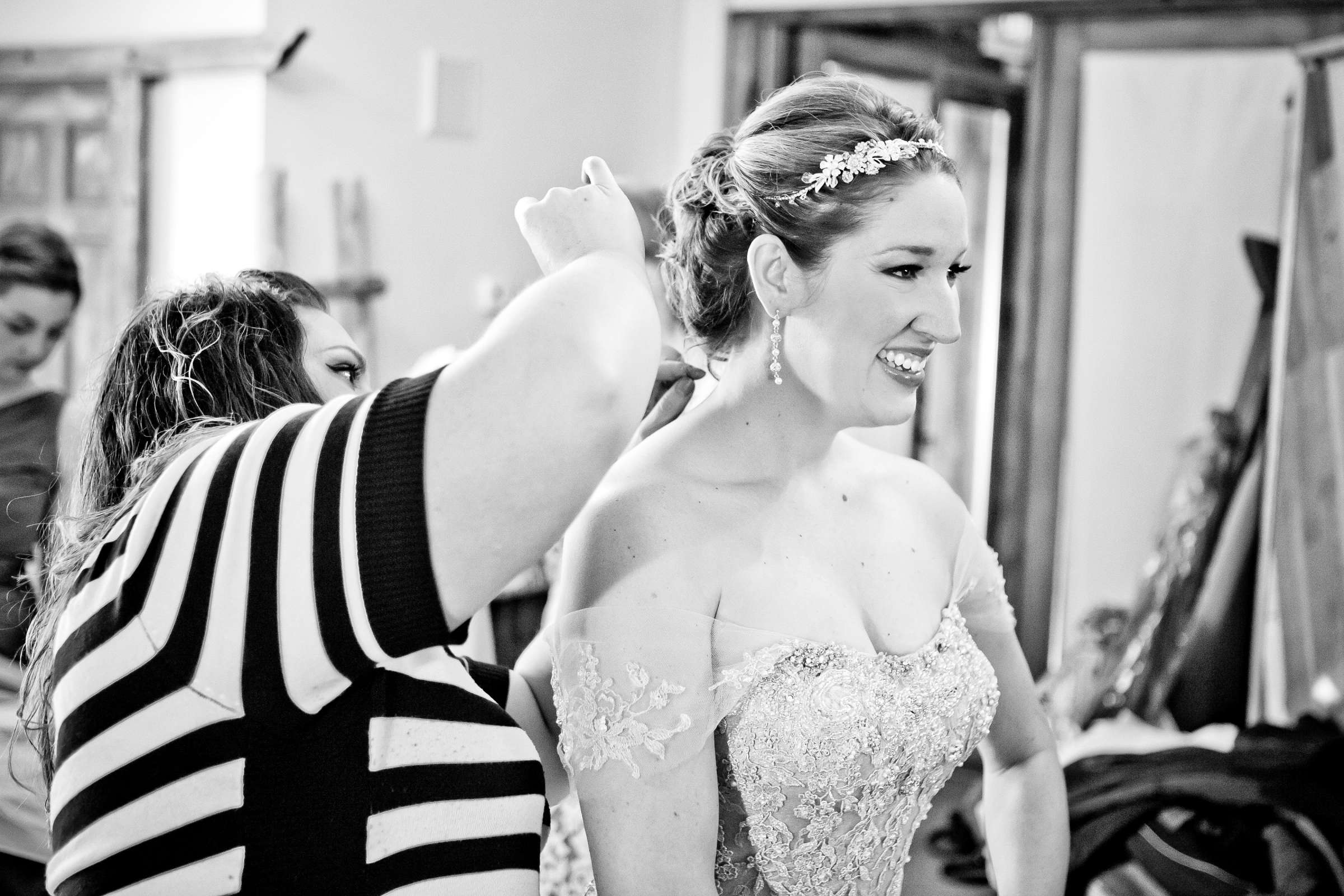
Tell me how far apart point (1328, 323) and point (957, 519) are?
92.0 inches

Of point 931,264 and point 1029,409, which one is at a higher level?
point 931,264

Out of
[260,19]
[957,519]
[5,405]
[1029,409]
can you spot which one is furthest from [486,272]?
[957,519]

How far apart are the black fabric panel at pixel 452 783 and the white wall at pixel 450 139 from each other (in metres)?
2.39

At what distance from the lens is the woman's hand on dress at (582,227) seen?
84cm

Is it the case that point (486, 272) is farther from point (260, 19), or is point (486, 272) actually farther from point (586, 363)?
point (586, 363)

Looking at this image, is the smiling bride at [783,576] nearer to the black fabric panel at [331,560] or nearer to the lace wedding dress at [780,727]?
the lace wedding dress at [780,727]

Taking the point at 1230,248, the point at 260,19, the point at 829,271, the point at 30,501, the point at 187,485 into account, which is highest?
the point at 260,19

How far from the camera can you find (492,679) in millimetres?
1300

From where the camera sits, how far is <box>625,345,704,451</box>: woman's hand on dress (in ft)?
5.04

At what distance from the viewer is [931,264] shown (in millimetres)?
1400

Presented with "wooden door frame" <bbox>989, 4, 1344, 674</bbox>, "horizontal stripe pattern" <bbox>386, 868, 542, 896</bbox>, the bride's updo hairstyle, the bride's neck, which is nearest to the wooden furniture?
the bride's updo hairstyle

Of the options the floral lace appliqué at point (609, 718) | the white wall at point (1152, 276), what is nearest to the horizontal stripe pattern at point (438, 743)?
the floral lace appliqué at point (609, 718)

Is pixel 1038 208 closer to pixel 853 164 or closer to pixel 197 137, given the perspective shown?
pixel 197 137

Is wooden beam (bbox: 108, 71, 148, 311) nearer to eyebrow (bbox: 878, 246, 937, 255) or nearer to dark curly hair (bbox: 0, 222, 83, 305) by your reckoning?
dark curly hair (bbox: 0, 222, 83, 305)
